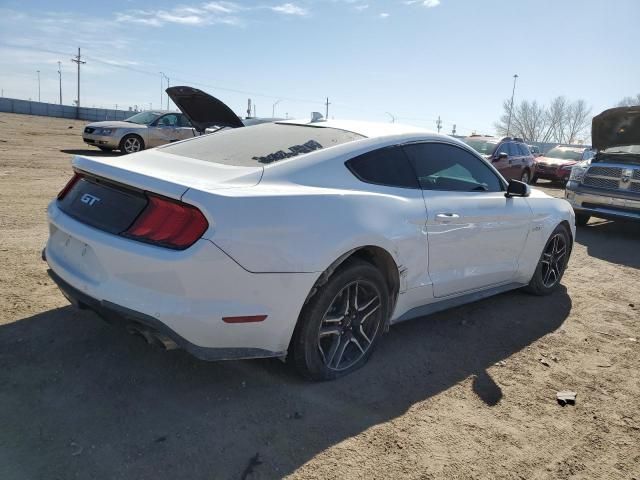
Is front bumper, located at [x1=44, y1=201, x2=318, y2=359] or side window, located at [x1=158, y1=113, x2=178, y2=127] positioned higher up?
side window, located at [x1=158, y1=113, x2=178, y2=127]

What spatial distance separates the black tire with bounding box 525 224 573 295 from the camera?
16.9ft

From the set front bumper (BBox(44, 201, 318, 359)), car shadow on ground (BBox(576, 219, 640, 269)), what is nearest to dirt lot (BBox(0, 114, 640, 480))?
front bumper (BBox(44, 201, 318, 359))

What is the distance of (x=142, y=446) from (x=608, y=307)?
4.56 m

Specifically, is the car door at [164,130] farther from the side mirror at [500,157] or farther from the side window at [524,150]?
the side window at [524,150]

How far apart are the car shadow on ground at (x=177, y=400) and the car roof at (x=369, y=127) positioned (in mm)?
1524

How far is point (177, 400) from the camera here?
9.53 ft

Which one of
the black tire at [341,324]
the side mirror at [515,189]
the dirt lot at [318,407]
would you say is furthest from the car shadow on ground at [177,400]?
the side mirror at [515,189]

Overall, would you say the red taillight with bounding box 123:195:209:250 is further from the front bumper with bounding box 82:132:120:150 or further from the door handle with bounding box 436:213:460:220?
the front bumper with bounding box 82:132:120:150

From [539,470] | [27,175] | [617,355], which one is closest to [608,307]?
[617,355]

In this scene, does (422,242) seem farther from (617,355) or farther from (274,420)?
(617,355)

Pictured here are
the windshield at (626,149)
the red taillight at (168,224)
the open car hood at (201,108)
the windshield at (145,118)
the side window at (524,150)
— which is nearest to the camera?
the red taillight at (168,224)

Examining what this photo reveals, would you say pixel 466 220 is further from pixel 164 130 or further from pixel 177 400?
pixel 164 130

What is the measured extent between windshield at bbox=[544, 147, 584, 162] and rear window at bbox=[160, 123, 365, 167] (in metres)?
18.2

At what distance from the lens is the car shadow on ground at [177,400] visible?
2.43 meters
